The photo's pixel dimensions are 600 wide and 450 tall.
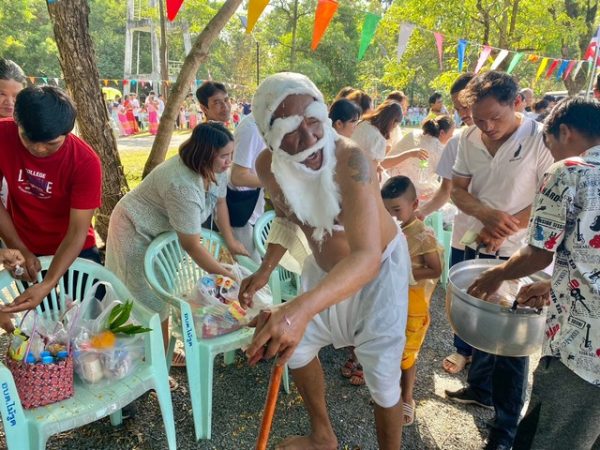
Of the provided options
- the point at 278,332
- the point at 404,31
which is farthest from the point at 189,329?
the point at 404,31

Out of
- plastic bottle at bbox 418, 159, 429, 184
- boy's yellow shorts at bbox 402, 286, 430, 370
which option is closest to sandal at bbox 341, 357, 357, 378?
boy's yellow shorts at bbox 402, 286, 430, 370

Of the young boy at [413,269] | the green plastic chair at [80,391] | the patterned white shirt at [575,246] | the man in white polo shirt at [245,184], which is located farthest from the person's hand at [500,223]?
the green plastic chair at [80,391]

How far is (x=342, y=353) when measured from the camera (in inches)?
128

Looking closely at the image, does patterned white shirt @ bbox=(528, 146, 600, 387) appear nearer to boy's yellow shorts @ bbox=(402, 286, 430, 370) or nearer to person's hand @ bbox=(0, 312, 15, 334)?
boy's yellow shorts @ bbox=(402, 286, 430, 370)

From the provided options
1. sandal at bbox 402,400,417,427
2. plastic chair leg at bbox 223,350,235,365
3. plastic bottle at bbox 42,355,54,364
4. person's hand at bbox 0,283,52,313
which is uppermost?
person's hand at bbox 0,283,52,313

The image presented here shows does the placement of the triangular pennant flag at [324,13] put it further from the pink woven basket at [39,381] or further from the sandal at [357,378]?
the pink woven basket at [39,381]

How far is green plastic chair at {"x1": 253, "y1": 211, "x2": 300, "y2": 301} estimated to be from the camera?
307cm

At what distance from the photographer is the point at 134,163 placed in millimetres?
10328

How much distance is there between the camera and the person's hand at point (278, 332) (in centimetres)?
121

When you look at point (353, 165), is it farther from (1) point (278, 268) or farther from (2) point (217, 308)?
(1) point (278, 268)

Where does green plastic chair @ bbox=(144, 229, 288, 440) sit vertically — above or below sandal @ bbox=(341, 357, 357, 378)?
above

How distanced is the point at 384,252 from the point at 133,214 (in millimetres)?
1473

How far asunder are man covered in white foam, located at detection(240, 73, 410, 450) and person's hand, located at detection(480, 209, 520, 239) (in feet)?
2.34

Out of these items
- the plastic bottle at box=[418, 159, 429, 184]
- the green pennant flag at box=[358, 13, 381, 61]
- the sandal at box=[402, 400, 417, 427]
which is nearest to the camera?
the sandal at box=[402, 400, 417, 427]
